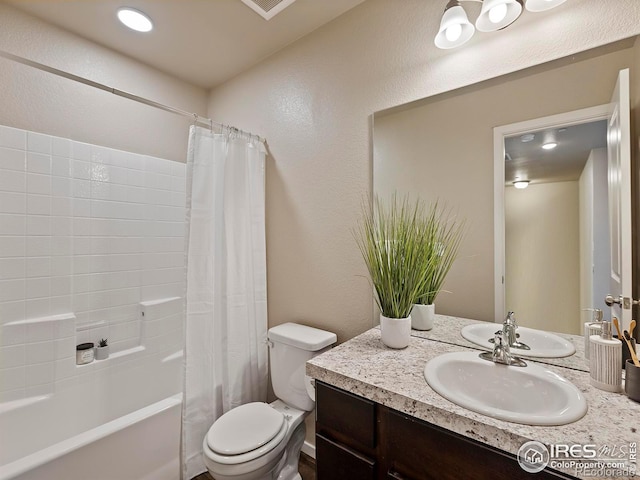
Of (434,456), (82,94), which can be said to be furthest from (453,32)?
(82,94)

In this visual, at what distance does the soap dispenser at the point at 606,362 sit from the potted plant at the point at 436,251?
544 millimetres

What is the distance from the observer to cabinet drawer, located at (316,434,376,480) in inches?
37.7

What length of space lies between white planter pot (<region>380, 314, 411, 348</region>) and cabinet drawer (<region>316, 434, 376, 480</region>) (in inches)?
16.4

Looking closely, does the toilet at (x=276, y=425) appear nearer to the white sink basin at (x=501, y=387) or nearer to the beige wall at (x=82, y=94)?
the white sink basin at (x=501, y=387)

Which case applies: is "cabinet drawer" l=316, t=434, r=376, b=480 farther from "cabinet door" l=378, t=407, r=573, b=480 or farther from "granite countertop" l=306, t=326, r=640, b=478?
"granite countertop" l=306, t=326, r=640, b=478

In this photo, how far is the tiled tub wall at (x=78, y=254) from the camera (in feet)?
5.60

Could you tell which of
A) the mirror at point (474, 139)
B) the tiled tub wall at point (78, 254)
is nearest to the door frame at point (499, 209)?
the mirror at point (474, 139)

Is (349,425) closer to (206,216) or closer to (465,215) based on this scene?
(465,215)

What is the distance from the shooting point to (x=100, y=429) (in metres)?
1.39

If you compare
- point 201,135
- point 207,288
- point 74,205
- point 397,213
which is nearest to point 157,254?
point 74,205

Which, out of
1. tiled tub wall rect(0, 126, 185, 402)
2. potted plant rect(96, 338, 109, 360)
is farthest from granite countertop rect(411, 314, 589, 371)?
potted plant rect(96, 338, 109, 360)

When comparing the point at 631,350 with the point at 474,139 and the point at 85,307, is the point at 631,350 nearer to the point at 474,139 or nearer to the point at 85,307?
the point at 474,139

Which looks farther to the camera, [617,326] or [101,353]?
[101,353]

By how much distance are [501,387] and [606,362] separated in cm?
31
